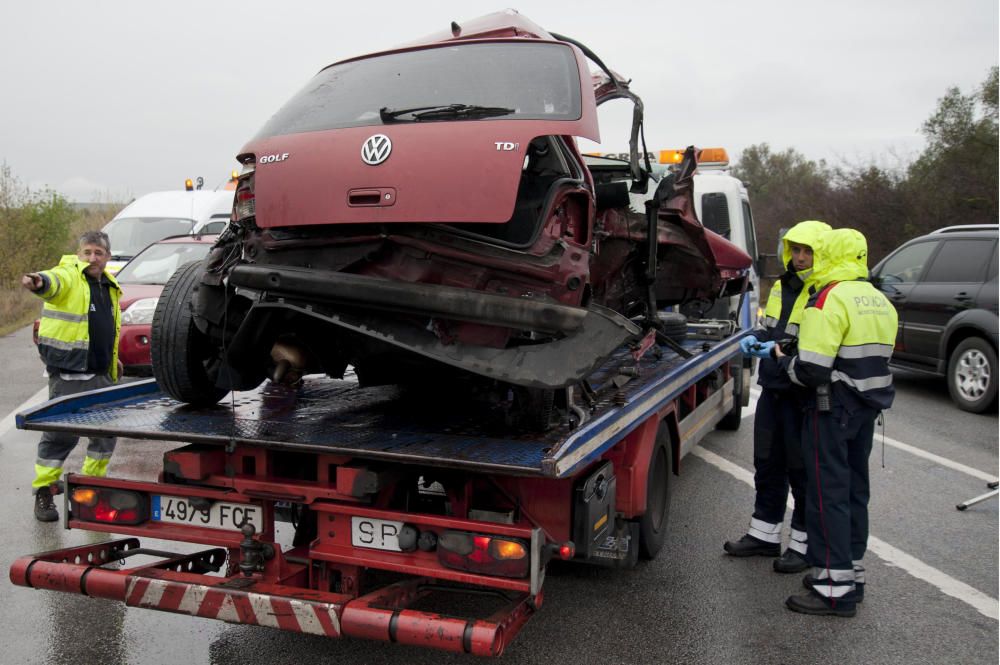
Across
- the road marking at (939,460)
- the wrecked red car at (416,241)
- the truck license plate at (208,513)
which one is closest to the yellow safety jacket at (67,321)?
the wrecked red car at (416,241)

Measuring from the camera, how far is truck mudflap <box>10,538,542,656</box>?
3117 millimetres

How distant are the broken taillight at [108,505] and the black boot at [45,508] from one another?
1.81 m

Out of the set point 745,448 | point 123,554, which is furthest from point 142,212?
Result: point 123,554

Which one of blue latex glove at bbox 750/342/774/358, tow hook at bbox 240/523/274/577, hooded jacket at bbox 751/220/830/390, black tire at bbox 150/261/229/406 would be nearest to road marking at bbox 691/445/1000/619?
hooded jacket at bbox 751/220/830/390

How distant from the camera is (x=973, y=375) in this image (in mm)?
9828

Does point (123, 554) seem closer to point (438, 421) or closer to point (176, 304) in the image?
point (176, 304)

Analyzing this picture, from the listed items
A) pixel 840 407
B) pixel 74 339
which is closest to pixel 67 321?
pixel 74 339

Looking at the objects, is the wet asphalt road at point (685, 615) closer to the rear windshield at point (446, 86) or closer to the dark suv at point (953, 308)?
the rear windshield at point (446, 86)

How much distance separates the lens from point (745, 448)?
8172mm

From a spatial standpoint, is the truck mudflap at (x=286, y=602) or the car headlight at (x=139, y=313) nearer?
the truck mudflap at (x=286, y=602)

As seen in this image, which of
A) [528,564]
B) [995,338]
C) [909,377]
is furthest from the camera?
[909,377]

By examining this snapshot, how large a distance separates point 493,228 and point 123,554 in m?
2.15

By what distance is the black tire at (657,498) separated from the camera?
189 inches

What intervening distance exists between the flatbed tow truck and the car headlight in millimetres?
4044
